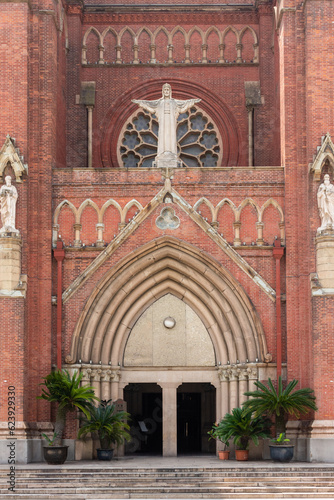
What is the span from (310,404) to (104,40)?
540 inches

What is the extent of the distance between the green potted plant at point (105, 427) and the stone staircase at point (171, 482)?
238cm

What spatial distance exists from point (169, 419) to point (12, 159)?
25.9 ft

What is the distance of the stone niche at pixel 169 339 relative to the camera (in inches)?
1040

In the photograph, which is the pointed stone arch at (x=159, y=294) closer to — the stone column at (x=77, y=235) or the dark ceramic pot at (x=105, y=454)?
the stone column at (x=77, y=235)

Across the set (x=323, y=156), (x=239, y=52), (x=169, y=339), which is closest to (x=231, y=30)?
(x=239, y=52)

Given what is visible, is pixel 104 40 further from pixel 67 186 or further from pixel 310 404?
pixel 310 404

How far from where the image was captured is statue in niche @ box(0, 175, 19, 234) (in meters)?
25.1

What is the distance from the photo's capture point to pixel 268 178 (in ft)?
86.2

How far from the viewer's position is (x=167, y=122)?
2675 centimetres

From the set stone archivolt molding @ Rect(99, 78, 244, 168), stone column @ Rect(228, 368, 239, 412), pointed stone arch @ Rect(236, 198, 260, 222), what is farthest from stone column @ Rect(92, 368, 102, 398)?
stone archivolt molding @ Rect(99, 78, 244, 168)

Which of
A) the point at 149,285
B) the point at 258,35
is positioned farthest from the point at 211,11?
the point at 149,285

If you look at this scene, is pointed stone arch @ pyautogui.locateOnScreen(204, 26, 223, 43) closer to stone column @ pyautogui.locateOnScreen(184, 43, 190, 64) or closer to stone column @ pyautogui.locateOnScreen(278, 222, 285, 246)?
stone column @ pyautogui.locateOnScreen(184, 43, 190, 64)

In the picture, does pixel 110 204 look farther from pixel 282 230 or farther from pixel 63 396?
pixel 63 396

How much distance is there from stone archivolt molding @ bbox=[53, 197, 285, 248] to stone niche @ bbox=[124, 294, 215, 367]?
234 centimetres
